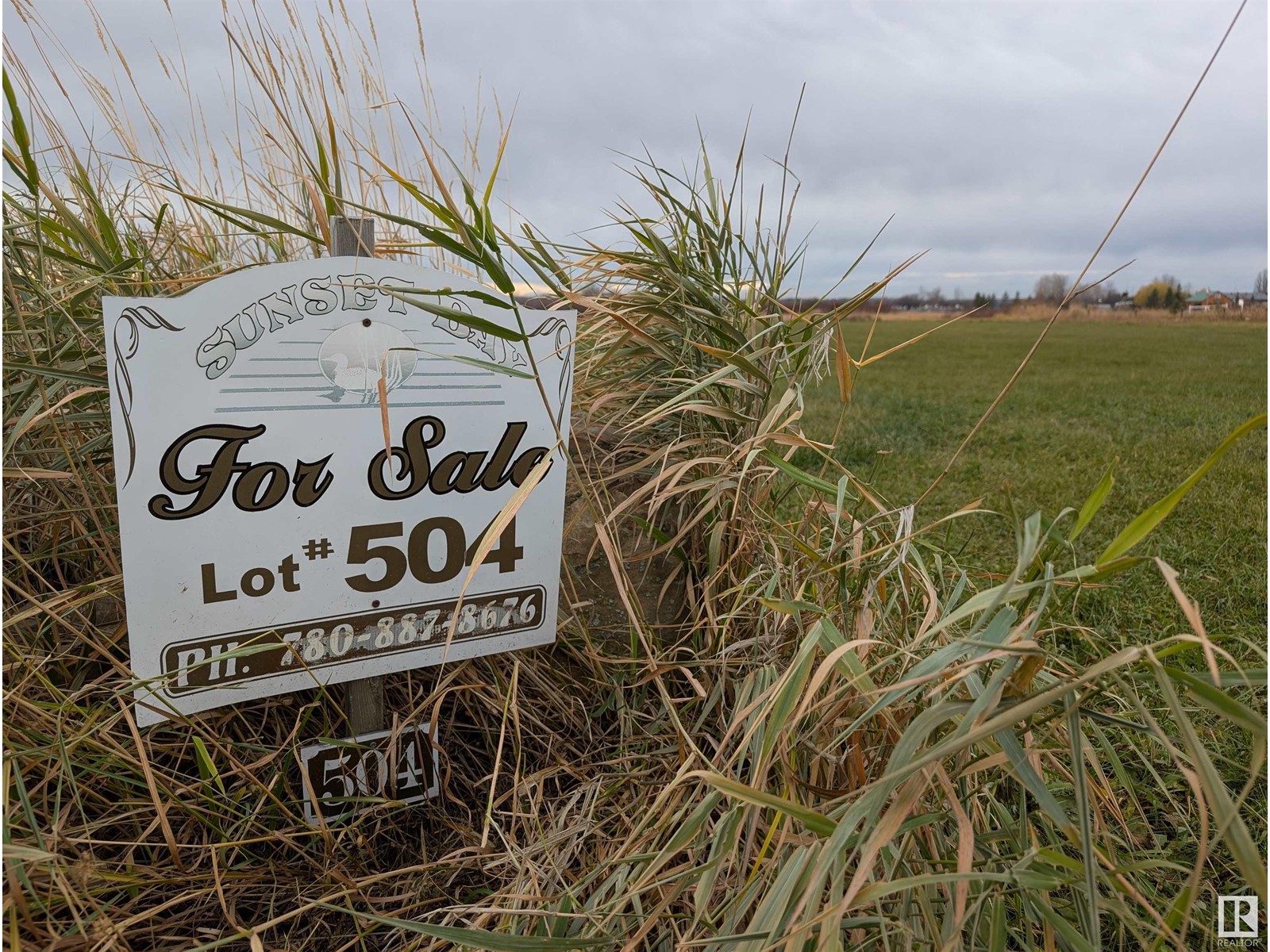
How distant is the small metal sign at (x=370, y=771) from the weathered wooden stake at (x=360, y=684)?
0.08 feet

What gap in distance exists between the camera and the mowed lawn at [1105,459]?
238cm

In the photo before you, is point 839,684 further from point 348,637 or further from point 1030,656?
point 348,637

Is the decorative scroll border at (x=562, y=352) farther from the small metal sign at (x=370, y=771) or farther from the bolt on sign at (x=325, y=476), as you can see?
the small metal sign at (x=370, y=771)

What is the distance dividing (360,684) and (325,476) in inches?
15.0

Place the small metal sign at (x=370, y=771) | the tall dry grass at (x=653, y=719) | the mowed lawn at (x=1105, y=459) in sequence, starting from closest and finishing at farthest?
the tall dry grass at (x=653, y=719), the small metal sign at (x=370, y=771), the mowed lawn at (x=1105, y=459)

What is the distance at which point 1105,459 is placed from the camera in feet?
13.0
